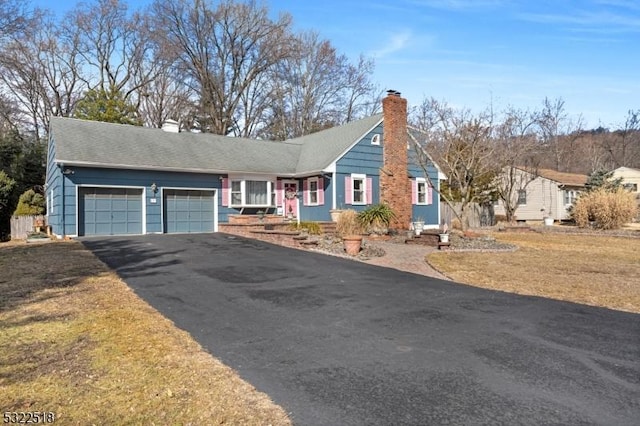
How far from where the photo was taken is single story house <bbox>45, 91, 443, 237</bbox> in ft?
53.4

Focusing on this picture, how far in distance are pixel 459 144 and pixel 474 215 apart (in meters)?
9.64

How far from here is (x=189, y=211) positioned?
60.8 feet

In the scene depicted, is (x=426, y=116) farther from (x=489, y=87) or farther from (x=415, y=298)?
(x=415, y=298)

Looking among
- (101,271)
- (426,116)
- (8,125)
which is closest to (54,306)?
(101,271)

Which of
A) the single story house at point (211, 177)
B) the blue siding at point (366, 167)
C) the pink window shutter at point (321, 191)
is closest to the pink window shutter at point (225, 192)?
the single story house at point (211, 177)

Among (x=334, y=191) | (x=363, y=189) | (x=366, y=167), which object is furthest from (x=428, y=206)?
(x=334, y=191)

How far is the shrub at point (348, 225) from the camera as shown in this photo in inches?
609

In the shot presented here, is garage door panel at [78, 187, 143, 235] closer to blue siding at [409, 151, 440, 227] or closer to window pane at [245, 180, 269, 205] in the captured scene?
window pane at [245, 180, 269, 205]

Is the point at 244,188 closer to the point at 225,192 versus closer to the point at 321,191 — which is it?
the point at 225,192

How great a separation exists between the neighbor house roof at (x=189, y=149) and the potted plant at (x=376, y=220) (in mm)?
4181

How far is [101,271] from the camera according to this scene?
892cm

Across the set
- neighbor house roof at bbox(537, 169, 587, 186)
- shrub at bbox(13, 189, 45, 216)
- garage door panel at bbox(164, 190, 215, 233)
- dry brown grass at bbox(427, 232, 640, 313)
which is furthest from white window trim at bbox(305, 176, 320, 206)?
neighbor house roof at bbox(537, 169, 587, 186)

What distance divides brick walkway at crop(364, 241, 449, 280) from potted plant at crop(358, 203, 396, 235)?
145 centimetres

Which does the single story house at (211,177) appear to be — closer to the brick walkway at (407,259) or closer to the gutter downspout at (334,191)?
the gutter downspout at (334,191)
